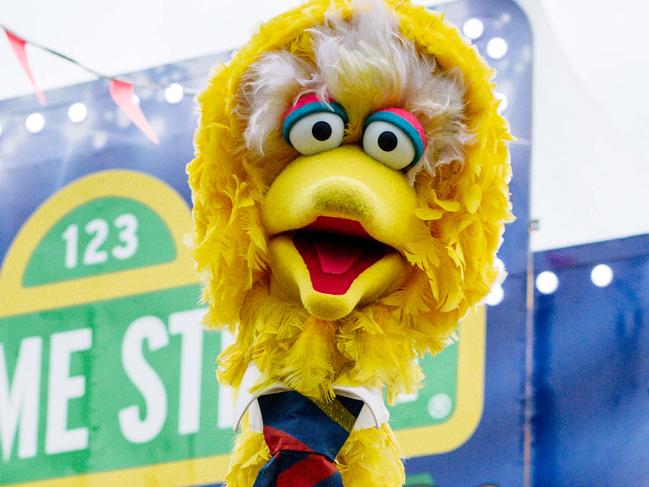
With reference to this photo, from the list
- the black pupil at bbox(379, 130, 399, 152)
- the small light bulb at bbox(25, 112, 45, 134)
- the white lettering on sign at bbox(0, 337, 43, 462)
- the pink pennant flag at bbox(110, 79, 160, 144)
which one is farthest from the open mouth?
the small light bulb at bbox(25, 112, 45, 134)

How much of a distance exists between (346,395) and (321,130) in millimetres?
287

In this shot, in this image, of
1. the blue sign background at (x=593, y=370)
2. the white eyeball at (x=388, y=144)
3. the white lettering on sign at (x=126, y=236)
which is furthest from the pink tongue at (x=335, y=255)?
the white lettering on sign at (x=126, y=236)

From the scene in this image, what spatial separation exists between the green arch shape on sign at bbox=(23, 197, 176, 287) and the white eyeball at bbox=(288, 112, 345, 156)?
3.64 feet

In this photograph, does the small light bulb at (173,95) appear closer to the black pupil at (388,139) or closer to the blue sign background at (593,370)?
the blue sign background at (593,370)

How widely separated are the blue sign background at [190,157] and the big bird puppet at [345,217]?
2.19 feet

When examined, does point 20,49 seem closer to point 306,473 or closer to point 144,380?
point 144,380

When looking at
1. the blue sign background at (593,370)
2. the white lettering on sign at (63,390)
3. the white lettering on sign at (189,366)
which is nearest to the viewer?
the blue sign background at (593,370)

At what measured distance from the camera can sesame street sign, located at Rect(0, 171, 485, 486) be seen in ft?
7.82

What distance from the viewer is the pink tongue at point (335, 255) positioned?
4.55 feet

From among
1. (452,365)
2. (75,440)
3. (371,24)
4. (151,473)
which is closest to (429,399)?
(452,365)

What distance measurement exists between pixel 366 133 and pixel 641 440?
2.75ft

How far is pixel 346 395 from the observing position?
1375 millimetres

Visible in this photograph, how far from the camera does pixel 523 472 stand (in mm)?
2045

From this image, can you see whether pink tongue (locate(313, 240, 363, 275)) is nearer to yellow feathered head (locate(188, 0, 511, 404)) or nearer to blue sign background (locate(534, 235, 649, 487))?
yellow feathered head (locate(188, 0, 511, 404))
